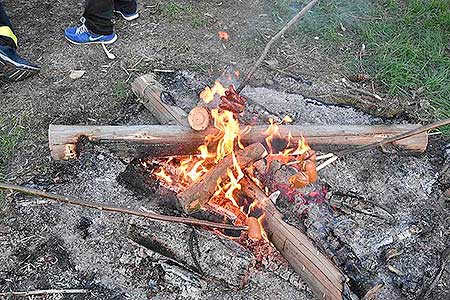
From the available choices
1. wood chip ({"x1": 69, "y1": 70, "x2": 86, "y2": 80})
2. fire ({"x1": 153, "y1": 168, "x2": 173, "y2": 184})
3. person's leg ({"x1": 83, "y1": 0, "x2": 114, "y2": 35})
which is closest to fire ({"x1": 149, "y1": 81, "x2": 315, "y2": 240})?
fire ({"x1": 153, "y1": 168, "x2": 173, "y2": 184})

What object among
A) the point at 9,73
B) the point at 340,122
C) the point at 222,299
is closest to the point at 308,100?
the point at 340,122

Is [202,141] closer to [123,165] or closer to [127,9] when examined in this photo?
[123,165]

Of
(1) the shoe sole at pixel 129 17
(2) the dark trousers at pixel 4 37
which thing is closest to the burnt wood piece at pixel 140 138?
(2) the dark trousers at pixel 4 37

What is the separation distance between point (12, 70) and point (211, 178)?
2.06 metres

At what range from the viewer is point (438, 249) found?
3.17m

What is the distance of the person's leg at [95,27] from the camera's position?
443 centimetres

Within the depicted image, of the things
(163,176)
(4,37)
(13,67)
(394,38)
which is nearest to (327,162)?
(163,176)

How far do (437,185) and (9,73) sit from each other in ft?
10.5

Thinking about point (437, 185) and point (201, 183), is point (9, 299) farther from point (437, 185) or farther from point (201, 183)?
point (437, 185)

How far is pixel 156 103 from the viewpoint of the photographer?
3633 mm

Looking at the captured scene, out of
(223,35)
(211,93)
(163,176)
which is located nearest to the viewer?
(163,176)

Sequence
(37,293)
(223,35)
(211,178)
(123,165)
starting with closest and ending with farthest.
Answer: (37,293), (211,178), (123,165), (223,35)

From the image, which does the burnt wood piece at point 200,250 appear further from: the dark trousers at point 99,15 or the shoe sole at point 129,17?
the shoe sole at point 129,17

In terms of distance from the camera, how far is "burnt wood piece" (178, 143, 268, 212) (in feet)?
9.42
